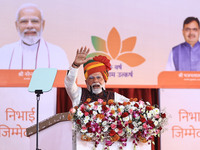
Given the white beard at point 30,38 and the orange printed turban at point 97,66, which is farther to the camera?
the white beard at point 30,38

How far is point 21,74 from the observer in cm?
440

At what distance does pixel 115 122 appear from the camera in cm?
236

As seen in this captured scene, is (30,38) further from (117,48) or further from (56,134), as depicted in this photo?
(56,134)

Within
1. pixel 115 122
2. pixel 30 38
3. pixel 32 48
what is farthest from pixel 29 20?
pixel 115 122

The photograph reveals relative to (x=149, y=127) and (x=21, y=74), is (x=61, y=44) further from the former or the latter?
(x=149, y=127)

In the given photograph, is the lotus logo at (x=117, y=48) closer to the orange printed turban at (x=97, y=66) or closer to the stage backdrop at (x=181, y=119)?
the stage backdrop at (x=181, y=119)

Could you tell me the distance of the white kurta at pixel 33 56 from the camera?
174 inches

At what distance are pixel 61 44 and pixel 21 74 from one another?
2.06ft

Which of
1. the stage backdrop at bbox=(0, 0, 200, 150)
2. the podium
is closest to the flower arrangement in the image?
the podium

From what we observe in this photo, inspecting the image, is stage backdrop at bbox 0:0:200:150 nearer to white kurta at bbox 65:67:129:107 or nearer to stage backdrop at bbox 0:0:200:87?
stage backdrop at bbox 0:0:200:87

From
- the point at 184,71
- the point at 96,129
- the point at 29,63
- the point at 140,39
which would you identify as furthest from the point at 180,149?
the point at 96,129

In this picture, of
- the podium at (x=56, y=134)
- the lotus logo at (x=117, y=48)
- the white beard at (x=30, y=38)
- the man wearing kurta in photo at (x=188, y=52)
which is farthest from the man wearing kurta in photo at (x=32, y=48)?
the podium at (x=56, y=134)

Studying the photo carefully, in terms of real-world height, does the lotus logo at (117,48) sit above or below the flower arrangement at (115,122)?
above

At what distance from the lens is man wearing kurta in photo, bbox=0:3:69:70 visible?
175 inches
